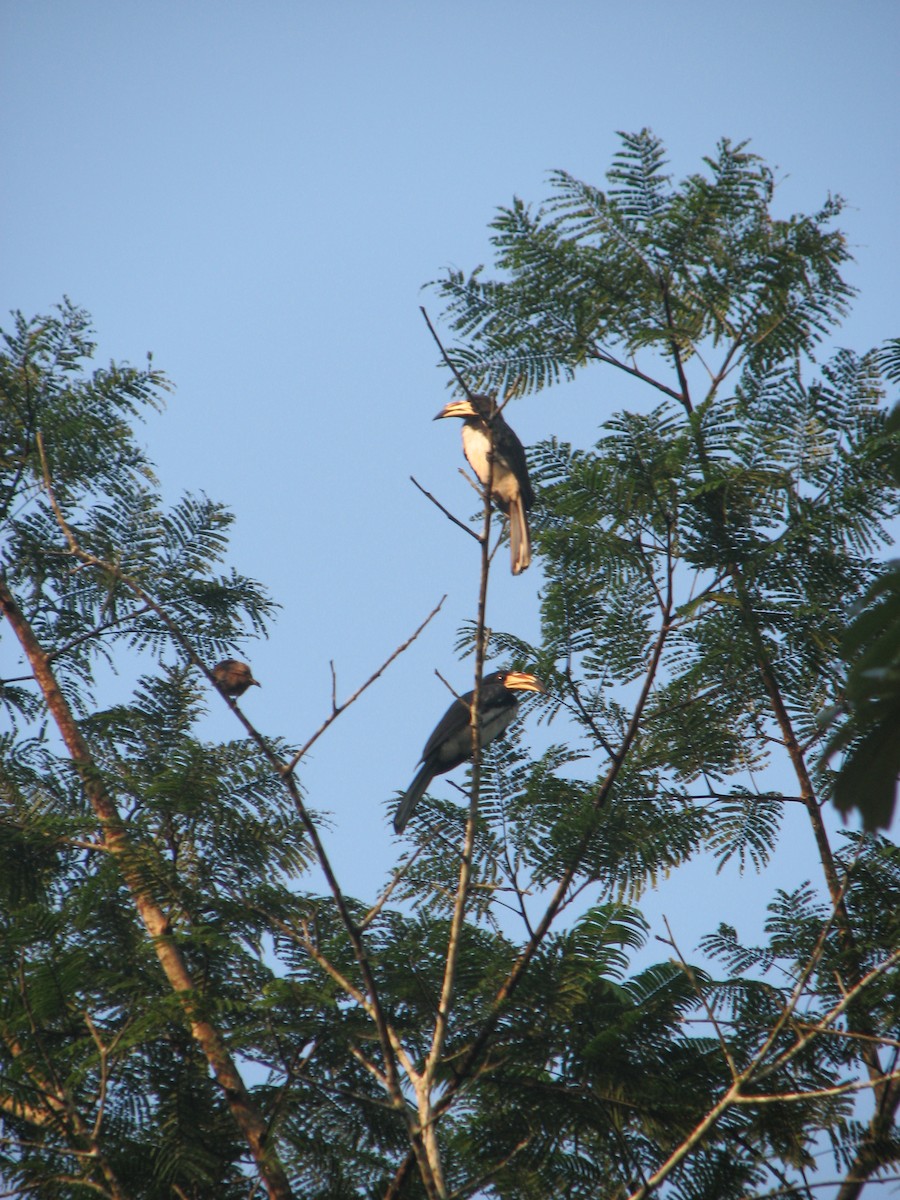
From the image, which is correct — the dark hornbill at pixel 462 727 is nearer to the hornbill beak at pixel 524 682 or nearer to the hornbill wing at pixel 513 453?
the hornbill beak at pixel 524 682

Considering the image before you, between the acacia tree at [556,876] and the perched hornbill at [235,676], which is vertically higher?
the perched hornbill at [235,676]

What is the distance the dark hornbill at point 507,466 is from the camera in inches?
247

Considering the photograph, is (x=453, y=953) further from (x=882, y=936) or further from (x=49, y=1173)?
(x=882, y=936)

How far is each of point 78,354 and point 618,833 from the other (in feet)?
11.3

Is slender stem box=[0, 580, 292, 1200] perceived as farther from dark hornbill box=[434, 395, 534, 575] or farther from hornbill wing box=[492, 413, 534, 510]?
hornbill wing box=[492, 413, 534, 510]

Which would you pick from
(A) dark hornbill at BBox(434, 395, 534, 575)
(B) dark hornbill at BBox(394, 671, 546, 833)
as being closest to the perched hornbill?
(B) dark hornbill at BBox(394, 671, 546, 833)

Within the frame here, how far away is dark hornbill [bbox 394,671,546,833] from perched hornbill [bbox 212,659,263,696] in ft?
4.98

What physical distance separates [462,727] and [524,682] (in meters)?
1.17

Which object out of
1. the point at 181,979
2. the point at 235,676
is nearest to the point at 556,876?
the point at 181,979

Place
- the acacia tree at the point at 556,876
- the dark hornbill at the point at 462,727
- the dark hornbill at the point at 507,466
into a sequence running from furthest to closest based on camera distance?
the dark hornbill at the point at 507,466 → the dark hornbill at the point at 462,727 → the acacia tree at the point at 556,876

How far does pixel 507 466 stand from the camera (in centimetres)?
710

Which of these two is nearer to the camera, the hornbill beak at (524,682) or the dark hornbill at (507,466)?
the hornbill beak at (524,682)

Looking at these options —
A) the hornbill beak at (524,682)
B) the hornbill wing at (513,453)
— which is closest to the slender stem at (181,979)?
the hornbill beak at (524,682)

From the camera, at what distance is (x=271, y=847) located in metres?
4.30
